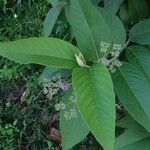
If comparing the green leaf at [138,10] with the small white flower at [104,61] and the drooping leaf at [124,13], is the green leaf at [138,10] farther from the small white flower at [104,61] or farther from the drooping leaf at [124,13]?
the small white flower at [104,61]

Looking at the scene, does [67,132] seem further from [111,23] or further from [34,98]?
[34,98]

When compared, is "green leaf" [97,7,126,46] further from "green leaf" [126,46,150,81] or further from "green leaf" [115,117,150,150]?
"green leaf" [115,117,150,150]

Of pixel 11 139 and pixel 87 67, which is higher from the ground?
pixel 87 67

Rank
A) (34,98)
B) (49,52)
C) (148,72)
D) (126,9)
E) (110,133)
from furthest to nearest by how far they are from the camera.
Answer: (34,98)
(126,9)
(148,72)
(49,52)
(110,133)

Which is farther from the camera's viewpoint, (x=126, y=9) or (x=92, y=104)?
(x=126, y=9)

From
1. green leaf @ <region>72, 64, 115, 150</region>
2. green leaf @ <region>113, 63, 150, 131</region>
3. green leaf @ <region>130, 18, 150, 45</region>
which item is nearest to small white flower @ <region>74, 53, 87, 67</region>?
green leaf @ <region>72, 64, 115, 150</region>

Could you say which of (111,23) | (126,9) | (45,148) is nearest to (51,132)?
(45,148)

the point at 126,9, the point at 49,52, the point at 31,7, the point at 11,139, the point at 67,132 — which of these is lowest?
the point at 11,139

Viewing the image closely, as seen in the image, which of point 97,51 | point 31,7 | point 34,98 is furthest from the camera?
point 31,7
